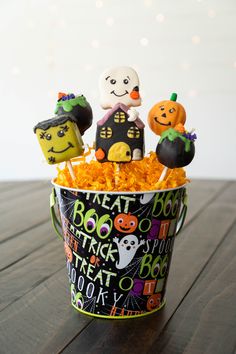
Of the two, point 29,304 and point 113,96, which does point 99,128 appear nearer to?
point 113,96

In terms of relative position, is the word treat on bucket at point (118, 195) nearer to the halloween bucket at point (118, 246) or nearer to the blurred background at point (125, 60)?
the halloween bucket at point (118, 246)

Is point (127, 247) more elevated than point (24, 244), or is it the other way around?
point (127, 247)

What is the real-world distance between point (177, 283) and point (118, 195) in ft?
1.10

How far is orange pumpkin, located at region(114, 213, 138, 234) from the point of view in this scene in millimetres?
1052

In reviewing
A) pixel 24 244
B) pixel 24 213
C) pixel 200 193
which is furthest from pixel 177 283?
pixel 200 193

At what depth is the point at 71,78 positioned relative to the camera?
3.09m

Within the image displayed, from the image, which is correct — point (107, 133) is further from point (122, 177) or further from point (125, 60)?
point (125, 60)

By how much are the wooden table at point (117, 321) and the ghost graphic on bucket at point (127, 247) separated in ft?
0.40

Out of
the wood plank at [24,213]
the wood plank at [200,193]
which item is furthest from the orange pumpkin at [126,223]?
the wood plank at [200,193]

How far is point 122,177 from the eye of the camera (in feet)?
3.47

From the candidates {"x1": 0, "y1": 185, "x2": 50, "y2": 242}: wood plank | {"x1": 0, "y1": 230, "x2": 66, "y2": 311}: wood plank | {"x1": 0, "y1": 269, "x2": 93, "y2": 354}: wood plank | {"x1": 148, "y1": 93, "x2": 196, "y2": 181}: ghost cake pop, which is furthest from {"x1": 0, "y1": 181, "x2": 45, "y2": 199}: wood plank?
{"x1": 148, "y1": 93, "x2": 196, "y2": 181}: ghost cake pop

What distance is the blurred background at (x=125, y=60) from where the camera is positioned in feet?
9.60

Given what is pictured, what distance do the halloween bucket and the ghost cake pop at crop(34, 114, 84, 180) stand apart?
0.23 ft

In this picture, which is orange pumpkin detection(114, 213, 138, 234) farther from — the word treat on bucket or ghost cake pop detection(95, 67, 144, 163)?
ghost cake pop detection(95, 67, 144, 163)
